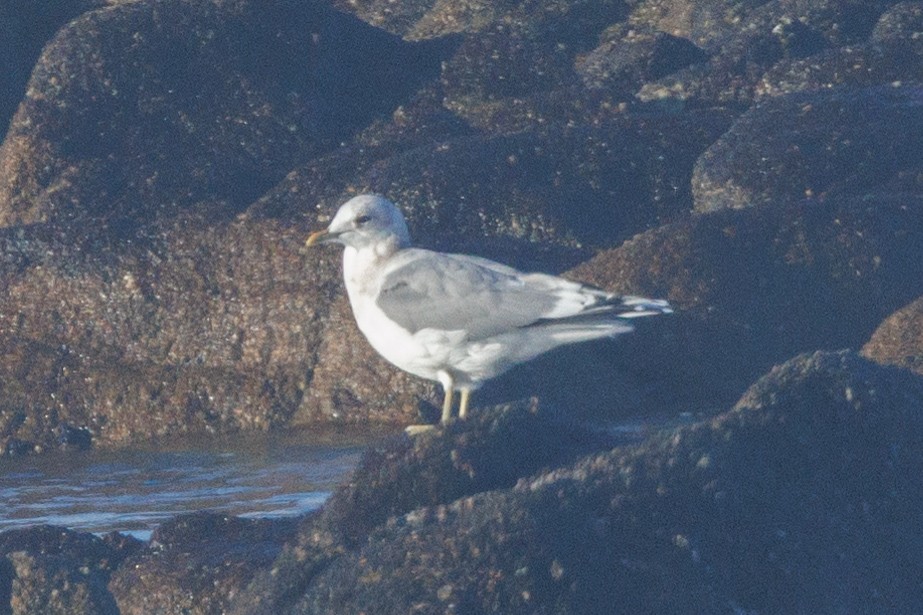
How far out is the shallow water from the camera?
9.59 meters

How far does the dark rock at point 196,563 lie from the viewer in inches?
275

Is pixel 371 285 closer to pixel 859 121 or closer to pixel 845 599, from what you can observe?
pixel 845 599

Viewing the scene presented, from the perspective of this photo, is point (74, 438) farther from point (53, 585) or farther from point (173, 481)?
point (53, 585)

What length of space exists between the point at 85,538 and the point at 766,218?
5807mm

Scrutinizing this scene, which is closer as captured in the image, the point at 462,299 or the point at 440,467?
the point at 440,467

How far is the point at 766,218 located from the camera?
1181cm

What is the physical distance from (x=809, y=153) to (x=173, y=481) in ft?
19.3

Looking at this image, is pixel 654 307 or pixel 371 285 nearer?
pixel 654 307

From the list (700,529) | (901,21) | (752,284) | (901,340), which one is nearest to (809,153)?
(752,284)

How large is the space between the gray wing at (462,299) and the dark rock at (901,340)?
340 cm

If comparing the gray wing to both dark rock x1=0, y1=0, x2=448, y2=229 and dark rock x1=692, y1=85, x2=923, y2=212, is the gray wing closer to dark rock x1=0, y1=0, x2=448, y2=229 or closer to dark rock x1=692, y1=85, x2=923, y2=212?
dark rock x1=692, y1=85, x2=923, y2=212

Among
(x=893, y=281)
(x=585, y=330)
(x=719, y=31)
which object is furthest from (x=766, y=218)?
(x=719, y=31)

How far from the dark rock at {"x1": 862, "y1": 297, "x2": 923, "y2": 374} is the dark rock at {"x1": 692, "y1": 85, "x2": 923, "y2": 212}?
202 cm

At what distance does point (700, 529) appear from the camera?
5965 millimetres
